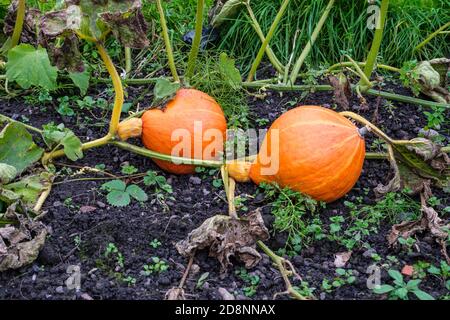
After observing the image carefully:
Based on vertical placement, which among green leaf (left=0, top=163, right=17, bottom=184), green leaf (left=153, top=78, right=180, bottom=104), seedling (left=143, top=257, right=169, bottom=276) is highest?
green leaf (left=153, top=78, right=180, bottom=104)

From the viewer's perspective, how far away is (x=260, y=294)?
2.75 m

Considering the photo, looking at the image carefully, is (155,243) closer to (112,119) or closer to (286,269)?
(286,269)

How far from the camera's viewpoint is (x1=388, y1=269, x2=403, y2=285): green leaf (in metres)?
2.69

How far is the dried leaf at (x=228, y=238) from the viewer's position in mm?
2842

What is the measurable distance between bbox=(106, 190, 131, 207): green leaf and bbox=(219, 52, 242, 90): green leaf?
2.75 ft

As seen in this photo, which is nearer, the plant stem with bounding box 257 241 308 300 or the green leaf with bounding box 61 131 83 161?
the plant stem with bounding box 257 241 308 300

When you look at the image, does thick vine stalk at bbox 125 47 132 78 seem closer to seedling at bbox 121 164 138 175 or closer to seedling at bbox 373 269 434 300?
seedling at bbox 121 164 138 175

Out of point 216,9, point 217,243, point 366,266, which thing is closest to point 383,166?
point 366,266

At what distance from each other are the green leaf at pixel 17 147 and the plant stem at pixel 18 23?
27.5 inches

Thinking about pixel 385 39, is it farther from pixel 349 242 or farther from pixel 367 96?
pixel 349 242

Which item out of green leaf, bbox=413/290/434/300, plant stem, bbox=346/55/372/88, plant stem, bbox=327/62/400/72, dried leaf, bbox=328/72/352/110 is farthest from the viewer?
plant stem, bbox=327/62/400/72

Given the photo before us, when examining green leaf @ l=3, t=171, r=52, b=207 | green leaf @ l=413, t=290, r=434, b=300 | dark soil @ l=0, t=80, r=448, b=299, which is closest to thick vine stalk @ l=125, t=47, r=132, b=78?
dark soil @ l=0, t=80, r=448, b=299

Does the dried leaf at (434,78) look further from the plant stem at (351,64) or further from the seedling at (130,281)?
the seedling at (130,281)

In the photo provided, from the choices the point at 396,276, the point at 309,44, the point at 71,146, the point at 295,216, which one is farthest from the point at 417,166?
the point at 71,146
